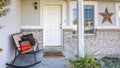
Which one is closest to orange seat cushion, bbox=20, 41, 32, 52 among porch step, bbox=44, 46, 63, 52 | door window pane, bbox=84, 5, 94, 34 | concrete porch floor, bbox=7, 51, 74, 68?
concrete porch floor, bbox=7, 51, 74, 68

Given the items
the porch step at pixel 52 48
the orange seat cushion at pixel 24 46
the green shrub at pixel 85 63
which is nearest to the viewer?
the green shrub at pixel 85 63

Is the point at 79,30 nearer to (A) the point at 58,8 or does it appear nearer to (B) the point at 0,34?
(B) the point at 0,34

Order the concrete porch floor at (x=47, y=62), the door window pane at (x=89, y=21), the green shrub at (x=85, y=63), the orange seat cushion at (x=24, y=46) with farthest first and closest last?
1. the door window pane at (x=89, y=21)
2. the orange seat cushion at (x=24, y=46)
3. the concrete porch floor at (x=47, y=62)
4. the green shrub at (x=85, y=63)

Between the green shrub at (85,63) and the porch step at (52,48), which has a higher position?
the green shrub at (85,63)

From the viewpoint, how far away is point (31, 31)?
12.8 meters

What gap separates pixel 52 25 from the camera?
13094 mm

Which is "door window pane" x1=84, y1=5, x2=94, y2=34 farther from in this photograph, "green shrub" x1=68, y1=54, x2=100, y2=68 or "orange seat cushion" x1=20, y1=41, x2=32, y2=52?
"green shrub" x1=68, y1=54, x2=100, y2=68

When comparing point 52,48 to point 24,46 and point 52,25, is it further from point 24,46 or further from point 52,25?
point 24,46

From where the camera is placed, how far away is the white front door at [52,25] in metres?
13.0

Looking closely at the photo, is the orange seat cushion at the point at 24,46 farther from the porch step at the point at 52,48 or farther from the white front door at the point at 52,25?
the white front door at the point at 52,25

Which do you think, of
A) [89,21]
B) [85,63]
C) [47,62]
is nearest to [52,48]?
[89,21]

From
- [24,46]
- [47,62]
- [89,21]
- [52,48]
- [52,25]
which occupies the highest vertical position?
[89,21]

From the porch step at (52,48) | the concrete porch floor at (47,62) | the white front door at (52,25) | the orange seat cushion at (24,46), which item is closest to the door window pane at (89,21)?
the white front door at (52,25)

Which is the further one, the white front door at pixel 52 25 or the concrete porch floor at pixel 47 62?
the white front door at pixel 52 25
